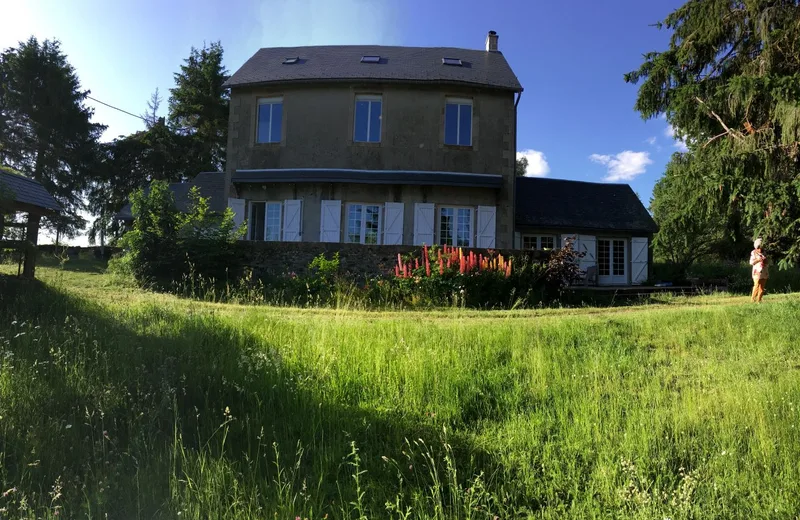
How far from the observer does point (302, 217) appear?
16.9m

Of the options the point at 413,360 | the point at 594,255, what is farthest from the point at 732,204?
the point at 413,360

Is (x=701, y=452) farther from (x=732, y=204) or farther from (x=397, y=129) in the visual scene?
(x=397, y=129)

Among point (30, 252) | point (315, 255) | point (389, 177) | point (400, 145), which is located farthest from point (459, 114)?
point (30, 252)

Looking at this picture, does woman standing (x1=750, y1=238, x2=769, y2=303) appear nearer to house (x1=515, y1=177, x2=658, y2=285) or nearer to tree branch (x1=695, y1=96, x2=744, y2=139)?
tree branch (x1=695, y1=96, x2=744, y2=139)

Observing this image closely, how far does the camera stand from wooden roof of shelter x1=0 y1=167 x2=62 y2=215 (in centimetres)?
923

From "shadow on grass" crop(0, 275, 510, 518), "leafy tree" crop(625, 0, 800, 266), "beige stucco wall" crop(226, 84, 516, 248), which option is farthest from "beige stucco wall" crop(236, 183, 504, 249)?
"shadow on grass" crop(0, 275, 510, 518)

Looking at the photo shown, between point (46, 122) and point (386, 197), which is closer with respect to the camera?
point (386, 197)

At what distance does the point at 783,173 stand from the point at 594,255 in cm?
851

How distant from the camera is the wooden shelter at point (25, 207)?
8.26m

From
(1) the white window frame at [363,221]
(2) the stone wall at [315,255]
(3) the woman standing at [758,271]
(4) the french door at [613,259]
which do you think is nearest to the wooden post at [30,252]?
(2) the stone wall at [315,255]

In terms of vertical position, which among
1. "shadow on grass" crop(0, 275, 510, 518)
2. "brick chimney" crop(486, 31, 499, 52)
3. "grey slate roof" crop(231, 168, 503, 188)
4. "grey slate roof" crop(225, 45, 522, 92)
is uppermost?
"brick chimney" crop(486, 31, 499, 52)

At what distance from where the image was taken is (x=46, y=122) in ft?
99.3

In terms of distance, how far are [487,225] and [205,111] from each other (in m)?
26.1

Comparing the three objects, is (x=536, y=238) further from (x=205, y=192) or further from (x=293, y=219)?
(x=205, y=192)
